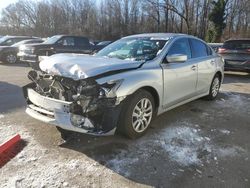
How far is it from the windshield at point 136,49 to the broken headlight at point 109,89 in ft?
3.41

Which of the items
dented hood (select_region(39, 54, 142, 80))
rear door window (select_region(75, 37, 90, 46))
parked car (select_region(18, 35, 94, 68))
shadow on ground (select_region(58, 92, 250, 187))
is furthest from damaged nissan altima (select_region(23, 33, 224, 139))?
rear door window (select_region(75, 37, 90, 46))

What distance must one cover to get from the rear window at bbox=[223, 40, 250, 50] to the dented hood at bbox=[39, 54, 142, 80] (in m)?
8.18

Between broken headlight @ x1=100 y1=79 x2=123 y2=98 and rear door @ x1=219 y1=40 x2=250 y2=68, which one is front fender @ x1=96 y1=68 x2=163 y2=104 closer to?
broken headlight @ x1=100 y1=79 x2=123 y2=98

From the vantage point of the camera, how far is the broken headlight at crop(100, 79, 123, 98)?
143 inches

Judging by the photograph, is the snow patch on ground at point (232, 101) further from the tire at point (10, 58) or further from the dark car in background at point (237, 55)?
the tire at point (10, 58)

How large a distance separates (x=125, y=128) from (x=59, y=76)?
1.16 metres

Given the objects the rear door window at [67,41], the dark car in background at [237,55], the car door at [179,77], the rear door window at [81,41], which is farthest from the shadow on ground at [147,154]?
the rear door window at [81,41]

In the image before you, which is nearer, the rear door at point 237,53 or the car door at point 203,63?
the car door at point 203,63

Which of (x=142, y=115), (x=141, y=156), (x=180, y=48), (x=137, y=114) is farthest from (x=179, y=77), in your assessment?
(x=141, y=156)

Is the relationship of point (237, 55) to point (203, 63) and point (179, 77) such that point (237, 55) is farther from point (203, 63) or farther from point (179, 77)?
point (179, 77)

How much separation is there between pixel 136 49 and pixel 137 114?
4.55 ft

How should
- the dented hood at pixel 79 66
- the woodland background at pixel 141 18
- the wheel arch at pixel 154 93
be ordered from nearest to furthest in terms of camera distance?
the dented hood at pixel 79 66, the wheel arch at pixel 154 93, the woodland background at pixel 141 18

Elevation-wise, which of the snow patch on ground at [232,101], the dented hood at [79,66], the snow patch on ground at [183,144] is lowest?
the snow patch on ground at [232,101]

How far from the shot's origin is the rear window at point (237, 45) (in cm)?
1111
